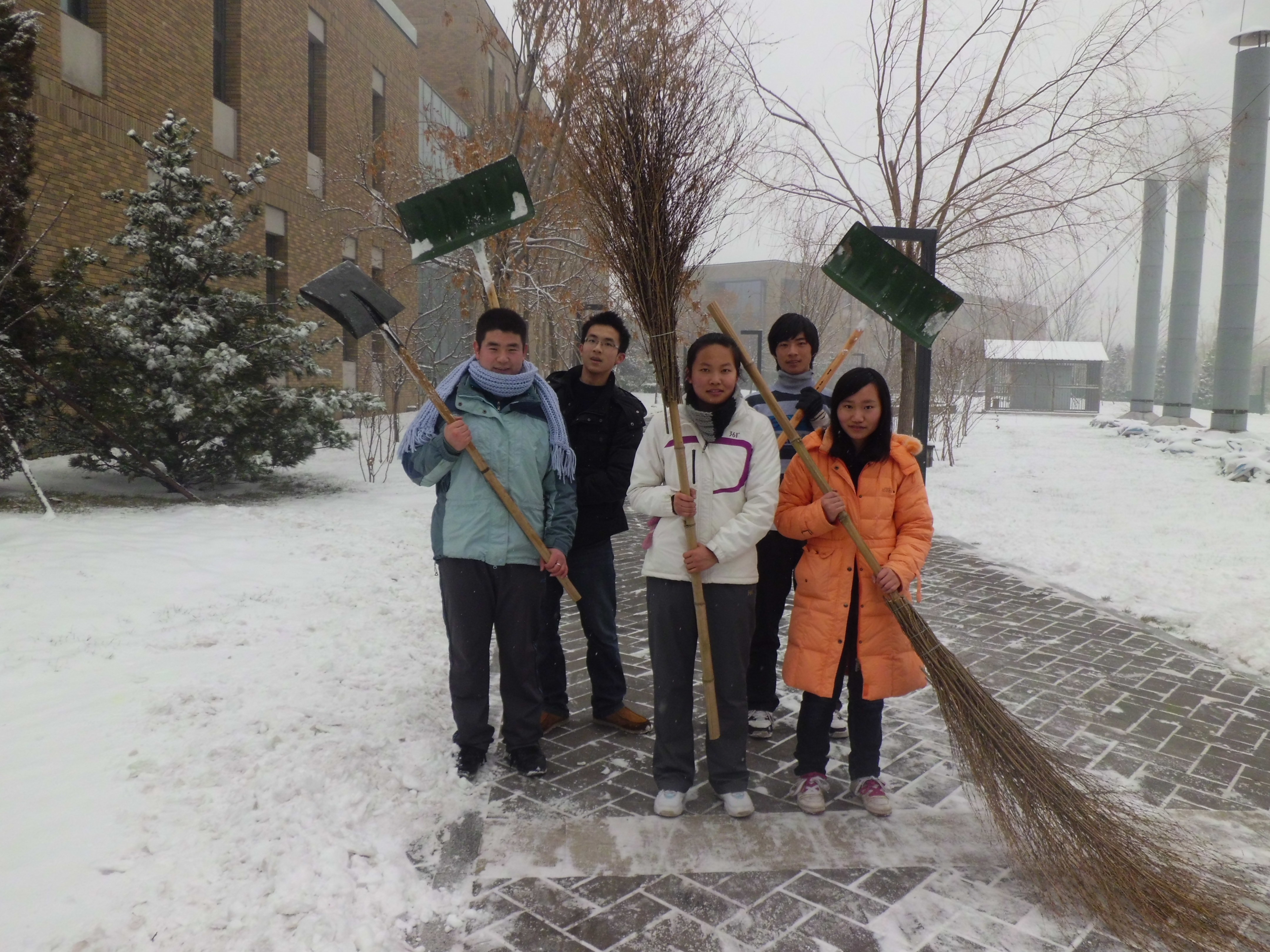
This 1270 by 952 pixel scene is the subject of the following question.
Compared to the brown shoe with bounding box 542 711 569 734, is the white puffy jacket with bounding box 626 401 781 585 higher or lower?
higher

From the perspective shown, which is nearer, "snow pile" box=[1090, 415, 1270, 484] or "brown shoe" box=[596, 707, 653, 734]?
"brown shoe" box=[596, 707, 653, 734]

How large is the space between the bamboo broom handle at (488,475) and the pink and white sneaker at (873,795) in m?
1.54

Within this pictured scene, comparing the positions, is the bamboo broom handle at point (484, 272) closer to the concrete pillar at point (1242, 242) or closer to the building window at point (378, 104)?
the building window at point (378, 104)

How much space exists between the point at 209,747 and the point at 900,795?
281 cm

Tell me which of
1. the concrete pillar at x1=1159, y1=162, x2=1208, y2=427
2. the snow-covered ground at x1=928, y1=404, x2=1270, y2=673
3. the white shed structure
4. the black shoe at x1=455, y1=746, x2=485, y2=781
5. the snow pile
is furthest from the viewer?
the white shed structure

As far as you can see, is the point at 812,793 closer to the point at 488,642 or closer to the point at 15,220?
the point at 488,642

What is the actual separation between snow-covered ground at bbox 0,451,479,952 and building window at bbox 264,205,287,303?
11.3 metres

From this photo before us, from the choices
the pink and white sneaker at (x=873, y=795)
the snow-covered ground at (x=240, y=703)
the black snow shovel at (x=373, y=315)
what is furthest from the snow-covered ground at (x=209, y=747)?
the pink and white sneaker at (x=873, y=795)

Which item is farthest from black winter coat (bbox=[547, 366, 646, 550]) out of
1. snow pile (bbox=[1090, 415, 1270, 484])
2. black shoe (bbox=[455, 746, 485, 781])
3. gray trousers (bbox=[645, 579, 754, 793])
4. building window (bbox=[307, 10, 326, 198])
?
building window (bbox=[307, 10, 326, 198])

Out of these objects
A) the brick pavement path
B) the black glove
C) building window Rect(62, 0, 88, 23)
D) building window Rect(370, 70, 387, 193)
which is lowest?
the brick pavement path

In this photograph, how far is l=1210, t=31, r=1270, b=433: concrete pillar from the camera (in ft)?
64.2

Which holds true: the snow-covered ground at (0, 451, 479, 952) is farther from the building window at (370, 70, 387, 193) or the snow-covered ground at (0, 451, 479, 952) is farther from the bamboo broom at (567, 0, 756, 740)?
the building window at (370, 70, 387, 193)

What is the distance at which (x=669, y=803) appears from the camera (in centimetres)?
321

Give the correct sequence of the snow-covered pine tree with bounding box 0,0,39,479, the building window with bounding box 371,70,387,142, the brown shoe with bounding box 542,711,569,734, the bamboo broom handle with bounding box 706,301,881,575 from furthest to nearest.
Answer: the building window with bounding box 371,70,387,142
the snow-covered pine tree with bounding box 0,0,39,479
the brown shoe with bounding box 542,711,569,734
the bamboo broom handle with bounding box 706,301,881,575
